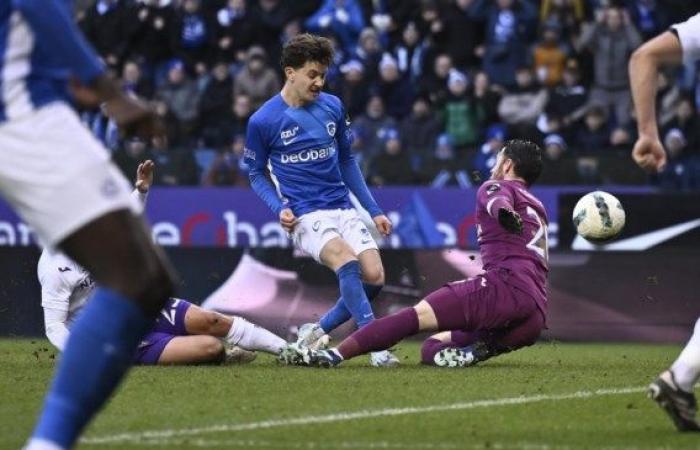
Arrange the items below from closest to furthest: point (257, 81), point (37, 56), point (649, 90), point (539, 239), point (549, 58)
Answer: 1. point (37, 56)
2. point (649, 90)
3. point (539, 239)
4. point (549, 58)
5. point (257, 81)

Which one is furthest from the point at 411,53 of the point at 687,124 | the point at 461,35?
the point at 687,124

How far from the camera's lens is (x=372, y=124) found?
1952 cm

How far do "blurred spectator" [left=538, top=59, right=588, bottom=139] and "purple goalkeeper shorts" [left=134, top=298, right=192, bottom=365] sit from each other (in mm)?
9545

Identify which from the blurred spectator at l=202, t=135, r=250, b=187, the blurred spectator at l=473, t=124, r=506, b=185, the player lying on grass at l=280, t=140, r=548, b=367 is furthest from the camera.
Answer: the blurred spectator at l=202, t=135, r=250, b=187

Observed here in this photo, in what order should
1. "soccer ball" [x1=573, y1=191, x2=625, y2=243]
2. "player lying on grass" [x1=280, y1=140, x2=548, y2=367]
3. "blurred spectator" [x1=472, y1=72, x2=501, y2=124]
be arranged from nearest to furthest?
"player lying on grass" [x1=280, y1=140, x2=548, y2=367], "soccer ball" [x1=573, y1=191, x2=625, y2=243], "blurred spectator" [x1=472, y1=72, x2=501, y2=124]

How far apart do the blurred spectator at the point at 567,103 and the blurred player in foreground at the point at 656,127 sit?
12.4 metres

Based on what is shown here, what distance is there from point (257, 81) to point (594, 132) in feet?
14.7

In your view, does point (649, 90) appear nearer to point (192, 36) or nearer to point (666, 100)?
point (666, 100)

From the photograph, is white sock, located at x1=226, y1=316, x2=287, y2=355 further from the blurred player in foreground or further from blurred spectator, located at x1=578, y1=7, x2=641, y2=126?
blurred spectator, located at x1=578, y1=7, x2=641, y2=126

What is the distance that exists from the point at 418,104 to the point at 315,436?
520 inches

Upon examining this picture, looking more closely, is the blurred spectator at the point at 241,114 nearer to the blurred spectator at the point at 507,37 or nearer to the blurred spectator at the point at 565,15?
the blurred spectator at the point at 507,37

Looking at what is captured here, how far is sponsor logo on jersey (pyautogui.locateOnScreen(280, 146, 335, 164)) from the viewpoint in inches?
441

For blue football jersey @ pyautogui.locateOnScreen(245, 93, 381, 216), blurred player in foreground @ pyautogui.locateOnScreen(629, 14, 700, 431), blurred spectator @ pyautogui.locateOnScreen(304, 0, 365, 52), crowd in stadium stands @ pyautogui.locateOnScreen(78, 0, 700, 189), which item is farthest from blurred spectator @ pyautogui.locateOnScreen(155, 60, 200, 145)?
blurred player in foreground @ pyautogui.locateOnScreen(629, 14, 700, 431)

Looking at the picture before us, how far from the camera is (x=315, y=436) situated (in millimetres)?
6926
